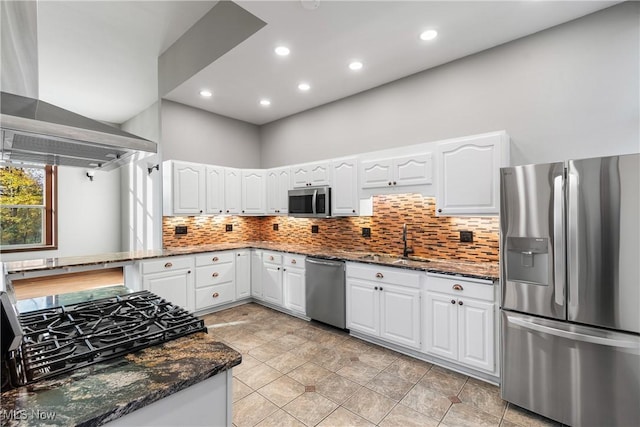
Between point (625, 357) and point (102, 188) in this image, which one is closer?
point (625, 357)

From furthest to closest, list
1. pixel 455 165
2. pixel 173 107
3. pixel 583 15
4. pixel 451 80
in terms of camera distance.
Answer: pixel 173 107, pixel 451 80, pixel 455 165, pixel 583 15

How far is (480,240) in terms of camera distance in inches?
121

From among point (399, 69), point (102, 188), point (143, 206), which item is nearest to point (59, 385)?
point (399, 69)

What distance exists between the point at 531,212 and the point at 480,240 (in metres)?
0.96

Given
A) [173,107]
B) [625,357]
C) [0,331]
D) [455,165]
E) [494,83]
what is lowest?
[625,357]

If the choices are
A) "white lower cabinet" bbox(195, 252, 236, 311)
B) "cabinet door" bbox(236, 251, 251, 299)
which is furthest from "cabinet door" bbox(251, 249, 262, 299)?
"white lower cabinet" bbox(195, 252, 236, 311)

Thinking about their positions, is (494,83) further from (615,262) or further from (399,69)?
(615,262)

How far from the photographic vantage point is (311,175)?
4.26 meters

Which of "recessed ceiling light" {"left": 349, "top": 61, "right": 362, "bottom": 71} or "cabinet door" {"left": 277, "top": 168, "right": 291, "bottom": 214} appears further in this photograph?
"cabinet door" {"left": 277, "top": 168, "right": 291, "bottom": 214}

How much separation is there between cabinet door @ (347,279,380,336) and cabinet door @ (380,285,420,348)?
74 mm

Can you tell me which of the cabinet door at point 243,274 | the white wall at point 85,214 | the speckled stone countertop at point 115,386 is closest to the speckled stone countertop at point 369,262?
the cabinet door at point 243,274

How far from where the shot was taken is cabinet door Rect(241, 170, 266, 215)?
502cm

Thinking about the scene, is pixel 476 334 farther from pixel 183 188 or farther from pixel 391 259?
pixel 183 188

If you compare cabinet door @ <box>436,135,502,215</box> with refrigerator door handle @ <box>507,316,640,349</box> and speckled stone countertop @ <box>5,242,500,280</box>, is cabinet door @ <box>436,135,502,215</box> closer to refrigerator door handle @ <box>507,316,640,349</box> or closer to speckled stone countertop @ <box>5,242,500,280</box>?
speckled stone countertop @ <box>5,242,500,280</box>
